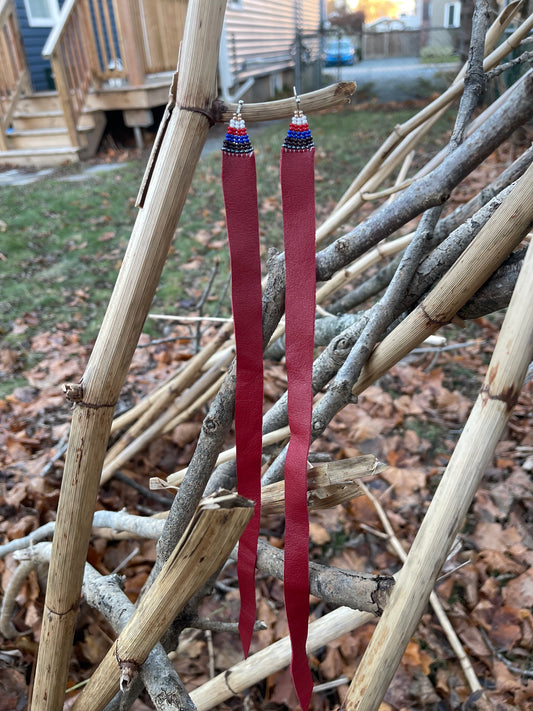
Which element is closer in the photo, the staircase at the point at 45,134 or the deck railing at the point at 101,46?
the deck railing at the point at 101,46

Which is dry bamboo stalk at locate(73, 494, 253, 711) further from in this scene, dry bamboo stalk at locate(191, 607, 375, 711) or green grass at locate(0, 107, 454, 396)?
green grass at locate(0, 107, 454, 396)

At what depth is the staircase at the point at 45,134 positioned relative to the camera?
7512 millimetres

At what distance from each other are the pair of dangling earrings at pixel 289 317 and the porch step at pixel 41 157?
7820 mm

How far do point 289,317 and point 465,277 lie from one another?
0.27 m

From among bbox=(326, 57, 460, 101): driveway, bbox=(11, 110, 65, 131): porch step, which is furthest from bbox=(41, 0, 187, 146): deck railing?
bbox=(326, 57, 460, 101): driveway

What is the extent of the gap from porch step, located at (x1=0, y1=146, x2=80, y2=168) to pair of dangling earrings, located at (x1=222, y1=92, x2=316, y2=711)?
782cm

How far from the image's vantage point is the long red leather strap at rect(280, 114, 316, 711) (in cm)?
75

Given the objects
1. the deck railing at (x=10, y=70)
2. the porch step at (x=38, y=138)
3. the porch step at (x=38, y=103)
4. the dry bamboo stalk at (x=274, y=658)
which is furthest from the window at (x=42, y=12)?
the dry bamboo stalk at (x=274, y=658)

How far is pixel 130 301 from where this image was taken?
0.75m

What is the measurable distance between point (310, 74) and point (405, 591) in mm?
13909

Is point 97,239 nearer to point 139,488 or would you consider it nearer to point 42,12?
point 139,488

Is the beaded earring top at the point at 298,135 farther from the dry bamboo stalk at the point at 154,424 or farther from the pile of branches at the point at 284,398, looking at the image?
the dry bamboo stalk at the point at 154,424

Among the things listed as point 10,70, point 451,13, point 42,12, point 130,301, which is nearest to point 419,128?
point 130,301

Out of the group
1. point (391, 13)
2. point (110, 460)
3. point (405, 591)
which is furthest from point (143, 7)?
point (391, 13)
